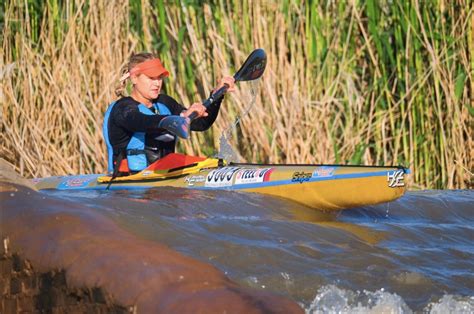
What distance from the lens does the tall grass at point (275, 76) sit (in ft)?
23.7

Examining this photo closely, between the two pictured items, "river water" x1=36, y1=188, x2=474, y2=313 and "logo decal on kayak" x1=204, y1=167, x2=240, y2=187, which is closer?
"river water" x1=36, y1=188, x2=474, y2=313

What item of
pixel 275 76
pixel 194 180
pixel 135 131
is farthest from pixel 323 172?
pixel 275 76

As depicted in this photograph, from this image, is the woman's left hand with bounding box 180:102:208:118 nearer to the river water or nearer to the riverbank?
the river water

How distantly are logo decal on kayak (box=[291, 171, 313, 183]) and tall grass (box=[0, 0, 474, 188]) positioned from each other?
1196mm

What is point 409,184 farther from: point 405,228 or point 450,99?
point 405,228

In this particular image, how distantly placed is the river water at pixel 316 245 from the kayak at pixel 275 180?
10 cm

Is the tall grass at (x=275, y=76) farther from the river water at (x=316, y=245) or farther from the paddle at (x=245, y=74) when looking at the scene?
the river water at (x=316, y=245)

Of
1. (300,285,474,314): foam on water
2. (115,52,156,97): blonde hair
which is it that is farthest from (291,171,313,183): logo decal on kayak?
(300,285,474,314): foam on water

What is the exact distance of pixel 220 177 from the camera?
20.2 ft

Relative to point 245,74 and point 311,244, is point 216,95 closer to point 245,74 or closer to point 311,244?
point 245,74

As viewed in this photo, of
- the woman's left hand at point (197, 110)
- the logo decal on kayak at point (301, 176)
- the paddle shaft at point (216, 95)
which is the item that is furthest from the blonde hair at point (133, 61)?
the logo decal on kayak at point (301, 176)

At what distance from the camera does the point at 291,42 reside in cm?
734

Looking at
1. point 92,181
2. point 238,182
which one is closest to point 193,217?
point 238,182

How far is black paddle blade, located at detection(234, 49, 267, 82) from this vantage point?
6578 millimetres
